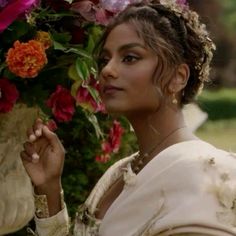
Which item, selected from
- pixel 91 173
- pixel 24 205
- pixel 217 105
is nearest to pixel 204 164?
pixel 24 205

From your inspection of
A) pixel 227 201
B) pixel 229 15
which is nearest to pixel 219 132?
pixel 229 15

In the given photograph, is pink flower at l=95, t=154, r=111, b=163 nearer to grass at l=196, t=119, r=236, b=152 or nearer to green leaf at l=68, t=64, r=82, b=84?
green leaf at l=68, t=64, r=82, b=84

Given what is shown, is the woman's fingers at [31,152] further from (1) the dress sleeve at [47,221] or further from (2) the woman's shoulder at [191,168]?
(2) the woman's shoulder at [191,168]

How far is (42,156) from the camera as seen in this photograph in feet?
8.53

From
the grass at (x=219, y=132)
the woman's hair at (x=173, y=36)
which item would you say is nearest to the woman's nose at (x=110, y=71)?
the woman's hair at (x=173, y=36)

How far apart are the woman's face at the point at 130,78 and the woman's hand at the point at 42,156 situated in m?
0.19

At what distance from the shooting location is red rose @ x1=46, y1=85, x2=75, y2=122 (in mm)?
2674

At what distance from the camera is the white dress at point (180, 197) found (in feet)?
7.72

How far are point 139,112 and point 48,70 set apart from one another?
12.9 inches

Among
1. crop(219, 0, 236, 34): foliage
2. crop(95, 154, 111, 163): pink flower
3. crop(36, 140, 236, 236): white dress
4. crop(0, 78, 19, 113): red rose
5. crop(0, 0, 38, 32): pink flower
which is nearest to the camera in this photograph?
crop(36, 140, 236, 236): white dress

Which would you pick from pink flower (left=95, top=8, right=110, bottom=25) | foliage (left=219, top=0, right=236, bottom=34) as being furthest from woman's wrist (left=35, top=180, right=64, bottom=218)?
foliage (left=219, top=0, right=236, bottom=34)

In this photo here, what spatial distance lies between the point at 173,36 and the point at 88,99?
13.4 inches

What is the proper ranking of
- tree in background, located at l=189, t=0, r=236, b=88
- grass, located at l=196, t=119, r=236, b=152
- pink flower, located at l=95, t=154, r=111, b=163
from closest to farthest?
1. pink flower, located at l=95, t=154, r=111, b=163
2. grass, located at l=196, t=119, r=236, b=152
3. tree in background, located at l=189, t=0, r=236, b=88

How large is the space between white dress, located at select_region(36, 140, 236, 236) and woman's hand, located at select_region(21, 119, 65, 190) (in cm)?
19
